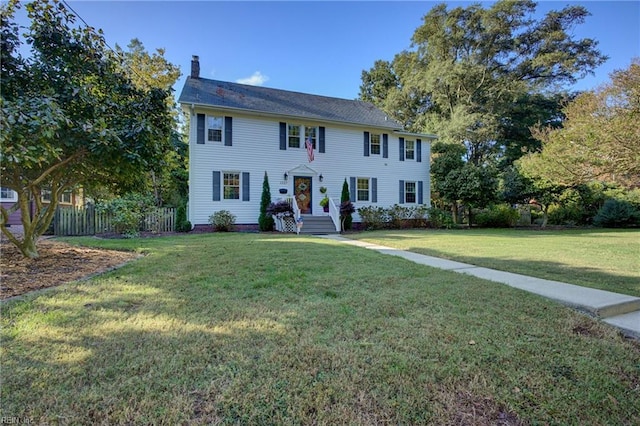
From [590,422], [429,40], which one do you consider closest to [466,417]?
[590,422]

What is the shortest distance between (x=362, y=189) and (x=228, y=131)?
7.26 meters

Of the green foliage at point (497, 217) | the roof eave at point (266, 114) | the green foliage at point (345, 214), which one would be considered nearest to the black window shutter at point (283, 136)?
the roof eave at point (266, 114)

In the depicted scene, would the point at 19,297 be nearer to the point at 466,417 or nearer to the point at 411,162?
the point at 466,417

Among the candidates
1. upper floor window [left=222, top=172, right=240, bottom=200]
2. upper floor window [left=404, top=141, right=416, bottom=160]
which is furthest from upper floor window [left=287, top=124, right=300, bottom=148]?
upper floor window [left=404, top=141, right=416, bottom=160]

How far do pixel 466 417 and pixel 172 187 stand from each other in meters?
22.1

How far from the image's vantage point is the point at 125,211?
1006 cm

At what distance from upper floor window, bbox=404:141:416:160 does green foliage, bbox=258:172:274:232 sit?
835cm

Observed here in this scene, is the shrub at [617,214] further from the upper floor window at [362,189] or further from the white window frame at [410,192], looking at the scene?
the upper floor window at [362,189]

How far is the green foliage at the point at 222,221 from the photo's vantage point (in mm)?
13188

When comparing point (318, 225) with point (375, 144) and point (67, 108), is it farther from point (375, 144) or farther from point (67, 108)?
point (67, 108)

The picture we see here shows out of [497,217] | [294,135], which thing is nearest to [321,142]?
[294,135]

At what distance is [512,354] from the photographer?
2369 mm

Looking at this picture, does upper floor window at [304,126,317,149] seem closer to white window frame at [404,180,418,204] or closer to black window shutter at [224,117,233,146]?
black window shutter at [224,117,233,146]

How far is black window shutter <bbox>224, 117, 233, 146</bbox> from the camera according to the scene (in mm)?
13922
